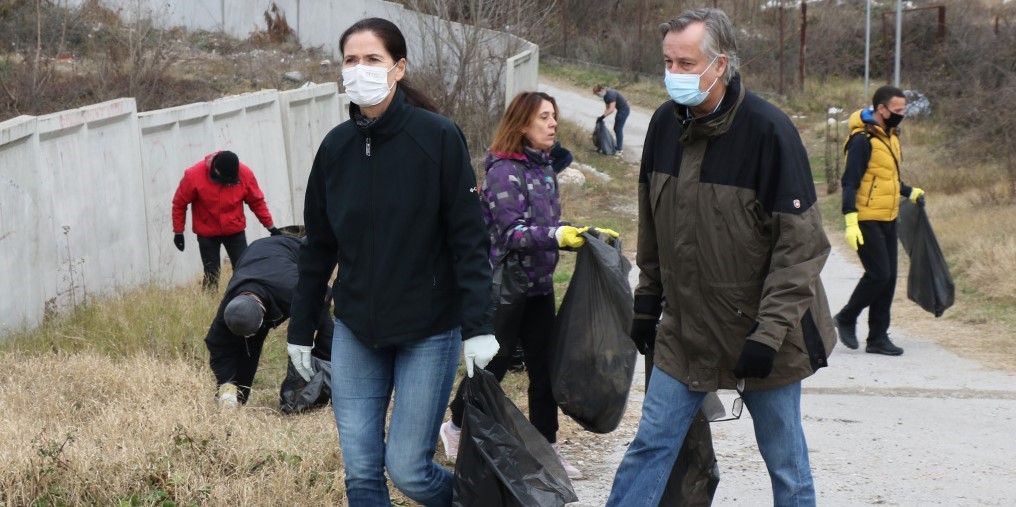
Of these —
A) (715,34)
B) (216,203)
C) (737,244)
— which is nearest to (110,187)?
(216,203)

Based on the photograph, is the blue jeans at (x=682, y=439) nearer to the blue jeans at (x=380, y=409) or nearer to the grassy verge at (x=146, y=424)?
the blue jeans at (x=380, y=409)

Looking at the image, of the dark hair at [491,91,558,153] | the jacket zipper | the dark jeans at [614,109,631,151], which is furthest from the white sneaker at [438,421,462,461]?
the dark jeans at [614,109,631,151]

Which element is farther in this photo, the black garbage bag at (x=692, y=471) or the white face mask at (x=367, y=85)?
the black garbage bag at (x=692, y=471)

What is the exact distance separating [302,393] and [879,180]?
12.9 ft

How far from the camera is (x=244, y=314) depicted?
5227 mm

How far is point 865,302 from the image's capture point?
7.60 meters

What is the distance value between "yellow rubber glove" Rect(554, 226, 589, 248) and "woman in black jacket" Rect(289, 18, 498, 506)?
100cm

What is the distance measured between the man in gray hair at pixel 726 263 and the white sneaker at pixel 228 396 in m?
Result: 2.36

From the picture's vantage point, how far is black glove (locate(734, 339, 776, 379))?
323 centimetres

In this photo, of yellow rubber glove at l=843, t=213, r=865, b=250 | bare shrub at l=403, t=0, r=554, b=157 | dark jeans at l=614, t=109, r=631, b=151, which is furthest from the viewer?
dark jeans at l=614, t=109, r=631, b=151

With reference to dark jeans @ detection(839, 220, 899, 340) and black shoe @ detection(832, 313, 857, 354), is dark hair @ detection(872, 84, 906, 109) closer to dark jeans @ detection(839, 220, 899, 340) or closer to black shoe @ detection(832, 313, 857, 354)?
dark jeans @ detection(839, 220, 899, 340)

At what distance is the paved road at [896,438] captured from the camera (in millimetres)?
4797

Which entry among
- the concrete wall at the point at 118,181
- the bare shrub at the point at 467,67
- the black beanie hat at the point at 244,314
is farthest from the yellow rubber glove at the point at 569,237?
the bare shrub at the point at 467,67

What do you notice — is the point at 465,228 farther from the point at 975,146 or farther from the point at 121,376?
the point at 975,146
